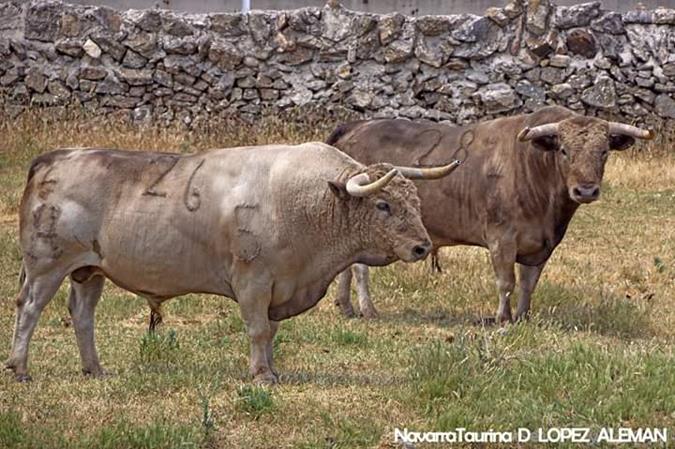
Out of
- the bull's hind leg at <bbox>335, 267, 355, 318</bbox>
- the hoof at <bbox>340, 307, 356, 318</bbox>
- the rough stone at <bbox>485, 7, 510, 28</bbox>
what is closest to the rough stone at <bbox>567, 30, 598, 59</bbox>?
the rough stone at <bbox>485, 7, 510, 28</bbox>

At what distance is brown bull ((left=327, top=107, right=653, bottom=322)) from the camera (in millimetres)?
10664

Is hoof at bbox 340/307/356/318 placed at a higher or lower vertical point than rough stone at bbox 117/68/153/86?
higher

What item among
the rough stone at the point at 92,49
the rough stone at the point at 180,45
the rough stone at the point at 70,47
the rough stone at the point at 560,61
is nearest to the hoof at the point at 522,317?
the rough stone at the point at 560,61

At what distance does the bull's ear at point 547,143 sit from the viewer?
1080 cm

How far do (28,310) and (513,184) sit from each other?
159 inches

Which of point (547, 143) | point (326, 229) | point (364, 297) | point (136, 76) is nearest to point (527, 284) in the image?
point (547, 143)

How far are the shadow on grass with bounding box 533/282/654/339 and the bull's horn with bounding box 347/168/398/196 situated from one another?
238 centimetres

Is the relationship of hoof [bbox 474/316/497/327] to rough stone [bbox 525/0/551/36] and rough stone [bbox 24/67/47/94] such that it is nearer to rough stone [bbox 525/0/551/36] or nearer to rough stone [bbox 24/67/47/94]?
rough stone [bbox 525/0/551/36]

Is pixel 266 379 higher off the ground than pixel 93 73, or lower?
higher

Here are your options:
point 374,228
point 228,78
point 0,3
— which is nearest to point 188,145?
point 228,78

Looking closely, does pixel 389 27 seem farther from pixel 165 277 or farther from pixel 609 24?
pixel 165 277

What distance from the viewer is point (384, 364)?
9383mm

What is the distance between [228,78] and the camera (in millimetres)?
19688

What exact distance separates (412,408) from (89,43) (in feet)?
42.9
